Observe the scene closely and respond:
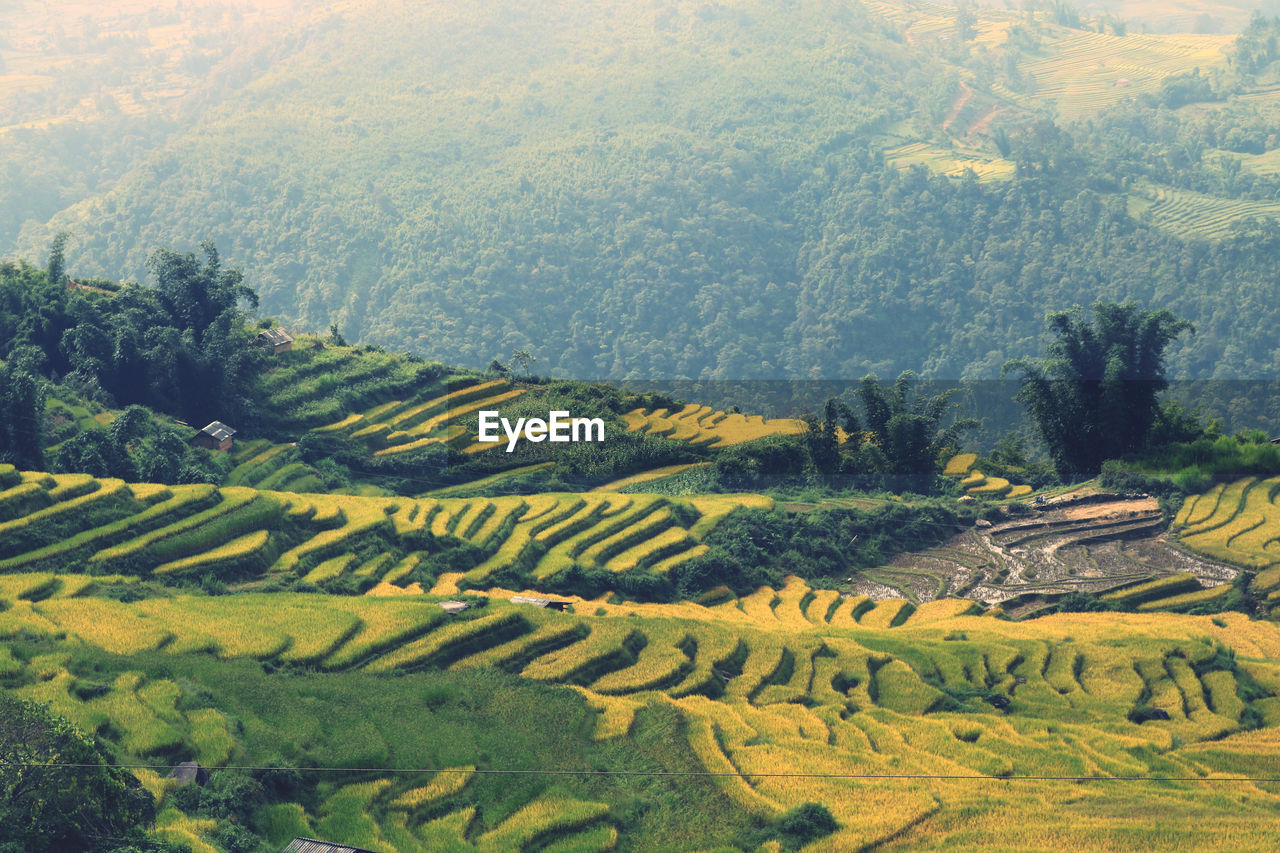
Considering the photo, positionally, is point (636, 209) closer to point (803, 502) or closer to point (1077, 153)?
point (1077, 153)

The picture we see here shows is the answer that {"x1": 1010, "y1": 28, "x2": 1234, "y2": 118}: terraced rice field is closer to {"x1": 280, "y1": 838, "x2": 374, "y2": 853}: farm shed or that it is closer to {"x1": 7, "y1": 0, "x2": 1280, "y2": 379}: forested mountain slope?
{"x1": 7, "y1": 0, "x2": 1280, "y2": 379}: forested mountain slope

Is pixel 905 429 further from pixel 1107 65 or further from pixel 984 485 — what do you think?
pixel 1107 65

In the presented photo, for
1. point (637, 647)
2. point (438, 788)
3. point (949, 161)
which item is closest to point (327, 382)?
point (637, 647)

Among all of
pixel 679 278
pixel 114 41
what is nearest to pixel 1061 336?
pixel 679 278

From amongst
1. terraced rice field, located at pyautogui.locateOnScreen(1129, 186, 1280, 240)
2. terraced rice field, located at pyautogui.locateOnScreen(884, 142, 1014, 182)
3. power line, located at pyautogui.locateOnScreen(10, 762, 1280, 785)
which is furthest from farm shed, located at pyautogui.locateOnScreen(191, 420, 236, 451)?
terraced rice field, located at pyautogui.locateOnScreen(884, 142, 1014, 182)

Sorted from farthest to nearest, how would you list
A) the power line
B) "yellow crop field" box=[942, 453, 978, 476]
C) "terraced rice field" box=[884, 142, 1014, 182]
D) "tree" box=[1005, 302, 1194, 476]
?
"terraced rice field" box=[884, 142, 1014, 182]
"yellow crop field" box=[942, 453, 978, 476]
"tree" box=[1005, 302, 1194, 476]
the power line
